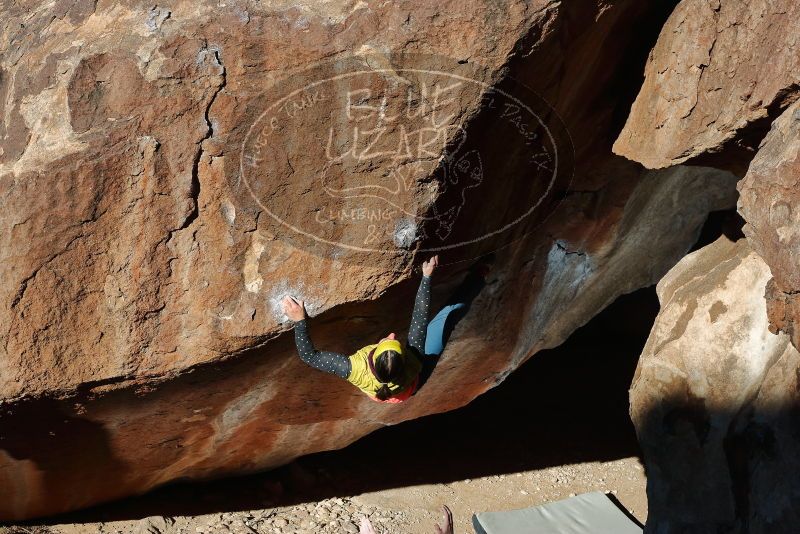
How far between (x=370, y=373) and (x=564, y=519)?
221cm

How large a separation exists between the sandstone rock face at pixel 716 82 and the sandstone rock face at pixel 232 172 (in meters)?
0.18

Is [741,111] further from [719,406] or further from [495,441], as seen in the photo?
[495,441]

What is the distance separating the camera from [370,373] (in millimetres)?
2961

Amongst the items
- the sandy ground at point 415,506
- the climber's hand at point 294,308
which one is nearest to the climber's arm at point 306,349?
the climber's hand at point 294,308

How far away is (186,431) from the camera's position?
3594 millimetres

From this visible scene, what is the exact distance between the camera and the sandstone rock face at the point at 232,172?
8.84 feet

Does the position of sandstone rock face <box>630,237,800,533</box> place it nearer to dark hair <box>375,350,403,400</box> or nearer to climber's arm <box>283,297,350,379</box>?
dark hair <box>375,350,403,400</box>

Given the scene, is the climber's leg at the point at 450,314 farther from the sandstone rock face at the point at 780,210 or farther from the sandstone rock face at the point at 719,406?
the sandstone rock face at the point at 780,210

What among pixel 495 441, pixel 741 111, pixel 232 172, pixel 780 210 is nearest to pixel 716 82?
pixel 741 111

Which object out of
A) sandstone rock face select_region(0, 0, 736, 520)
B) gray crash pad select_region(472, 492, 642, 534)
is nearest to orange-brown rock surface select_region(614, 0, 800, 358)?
sandstone rock face select_region(0, 0, 736, 520)

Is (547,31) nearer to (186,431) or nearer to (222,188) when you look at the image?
(222,188)

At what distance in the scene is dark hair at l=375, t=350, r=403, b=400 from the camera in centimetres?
280

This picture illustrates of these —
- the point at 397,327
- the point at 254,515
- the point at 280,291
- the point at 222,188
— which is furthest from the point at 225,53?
the point at 254,515

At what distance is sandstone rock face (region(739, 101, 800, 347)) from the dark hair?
47.1 inches
